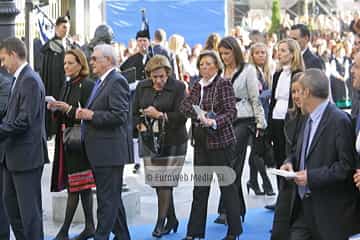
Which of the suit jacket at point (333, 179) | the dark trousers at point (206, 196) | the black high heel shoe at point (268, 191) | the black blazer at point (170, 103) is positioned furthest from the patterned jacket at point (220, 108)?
the black high heel shoe at point (268, 191)

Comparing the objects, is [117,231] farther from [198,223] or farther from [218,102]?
[218,102]

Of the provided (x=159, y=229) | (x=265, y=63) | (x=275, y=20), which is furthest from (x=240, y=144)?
(x=275, y=20)

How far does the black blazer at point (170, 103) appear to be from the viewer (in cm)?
862

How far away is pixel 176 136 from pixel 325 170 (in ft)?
10.0

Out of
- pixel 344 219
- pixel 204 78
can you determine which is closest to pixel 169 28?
pixel 204 78

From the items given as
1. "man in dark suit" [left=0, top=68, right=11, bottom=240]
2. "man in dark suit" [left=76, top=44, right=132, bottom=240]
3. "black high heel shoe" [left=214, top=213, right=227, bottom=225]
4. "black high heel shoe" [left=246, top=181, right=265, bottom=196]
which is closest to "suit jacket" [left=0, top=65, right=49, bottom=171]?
"man in dark suit" [left=0, top=68, right=11, bottom=240]

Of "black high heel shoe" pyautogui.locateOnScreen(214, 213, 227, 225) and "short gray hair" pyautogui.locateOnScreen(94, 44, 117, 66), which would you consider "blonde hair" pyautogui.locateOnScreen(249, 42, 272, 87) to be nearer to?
"black high heel shoe" pyautogui.locateOnScreen(214, 213, 227, 225)

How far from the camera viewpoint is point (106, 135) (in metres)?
7.67

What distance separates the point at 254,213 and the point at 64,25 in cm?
373

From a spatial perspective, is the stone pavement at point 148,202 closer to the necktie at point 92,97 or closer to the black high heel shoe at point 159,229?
the black high heel shoe at point 159,229

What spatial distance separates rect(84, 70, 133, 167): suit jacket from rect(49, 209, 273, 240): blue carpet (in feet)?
4.80

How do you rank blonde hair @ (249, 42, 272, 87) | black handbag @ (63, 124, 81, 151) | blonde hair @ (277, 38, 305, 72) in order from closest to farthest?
black handbag @ (63, 124, 81, 151), blonde hair @ (277, 38, 305, 72), blonde hair @ (249, 42, 272, 87)

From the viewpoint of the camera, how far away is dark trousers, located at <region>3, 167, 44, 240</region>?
24.3ft

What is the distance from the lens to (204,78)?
8500mm
